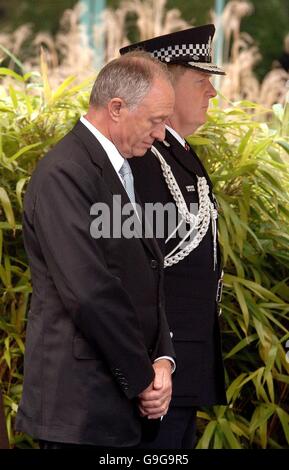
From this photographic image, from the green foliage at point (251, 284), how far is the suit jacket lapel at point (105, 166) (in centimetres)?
102

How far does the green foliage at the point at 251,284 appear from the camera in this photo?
3.76 meters

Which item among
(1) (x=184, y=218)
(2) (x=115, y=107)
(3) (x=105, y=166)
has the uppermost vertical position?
(2) (x=115, y=107)

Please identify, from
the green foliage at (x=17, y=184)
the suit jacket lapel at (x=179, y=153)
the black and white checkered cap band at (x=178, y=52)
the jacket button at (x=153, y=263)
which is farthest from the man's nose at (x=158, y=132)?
the green foliage at (x=17, y=184)

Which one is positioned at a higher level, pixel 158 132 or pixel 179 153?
pixel 158 132

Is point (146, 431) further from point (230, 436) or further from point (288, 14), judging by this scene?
point (288, 14)

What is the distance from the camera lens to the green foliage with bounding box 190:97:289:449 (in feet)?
12.3

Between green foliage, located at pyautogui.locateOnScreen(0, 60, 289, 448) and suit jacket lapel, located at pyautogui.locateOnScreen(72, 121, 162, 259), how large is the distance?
96 centimetres

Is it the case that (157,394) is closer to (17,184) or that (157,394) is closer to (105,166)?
(105,166)

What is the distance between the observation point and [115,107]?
269 centimetres

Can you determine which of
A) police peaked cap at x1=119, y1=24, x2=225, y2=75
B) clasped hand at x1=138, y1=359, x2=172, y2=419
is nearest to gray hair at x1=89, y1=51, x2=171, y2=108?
police peaked cap at x1=119, y1=24, x2=225, y2=75

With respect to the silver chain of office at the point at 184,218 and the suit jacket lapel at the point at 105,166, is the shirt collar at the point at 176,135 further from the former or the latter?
the suit jacket lapel at the point at 105,166

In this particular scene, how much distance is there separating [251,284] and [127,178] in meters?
1.10

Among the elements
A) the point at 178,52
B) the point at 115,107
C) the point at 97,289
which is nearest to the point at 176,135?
the point at 178,52

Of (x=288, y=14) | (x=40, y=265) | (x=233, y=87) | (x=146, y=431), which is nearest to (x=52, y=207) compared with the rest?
(x=40, y=265)
